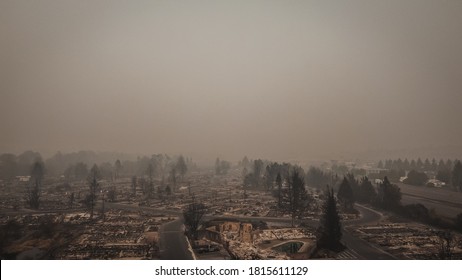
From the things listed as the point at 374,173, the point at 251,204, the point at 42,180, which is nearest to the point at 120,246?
the point at 251,204

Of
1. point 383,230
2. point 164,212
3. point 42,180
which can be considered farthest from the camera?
point 42,180

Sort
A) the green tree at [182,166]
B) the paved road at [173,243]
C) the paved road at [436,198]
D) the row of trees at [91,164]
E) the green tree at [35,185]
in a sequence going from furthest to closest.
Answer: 1. the green tree at [182,166]
2. the row of trees at [91,164]
3. the green tree at [35,185]
4. the paved road at [436,198]
5. the paved road at [173,243]

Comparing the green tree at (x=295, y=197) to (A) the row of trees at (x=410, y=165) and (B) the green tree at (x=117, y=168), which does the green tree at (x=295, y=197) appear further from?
(B) the green tree at (x=117, y=168)

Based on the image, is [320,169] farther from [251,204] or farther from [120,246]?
[120,246]

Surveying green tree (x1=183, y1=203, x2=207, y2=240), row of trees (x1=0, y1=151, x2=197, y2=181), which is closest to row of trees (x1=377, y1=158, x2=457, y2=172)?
green tree (x1=183, y1=203, x2=207, y2=240)

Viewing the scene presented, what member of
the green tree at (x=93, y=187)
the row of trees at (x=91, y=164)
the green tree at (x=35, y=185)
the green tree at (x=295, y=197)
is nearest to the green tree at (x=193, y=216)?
the green tree at (x=295, y=197)

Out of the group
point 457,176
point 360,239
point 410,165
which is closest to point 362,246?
point 360,239

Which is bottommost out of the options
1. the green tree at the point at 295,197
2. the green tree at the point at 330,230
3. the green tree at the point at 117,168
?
the green tree at the point at 330,230

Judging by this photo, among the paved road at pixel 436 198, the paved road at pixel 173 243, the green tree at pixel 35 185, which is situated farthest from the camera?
the green tree at pixel 35 185
